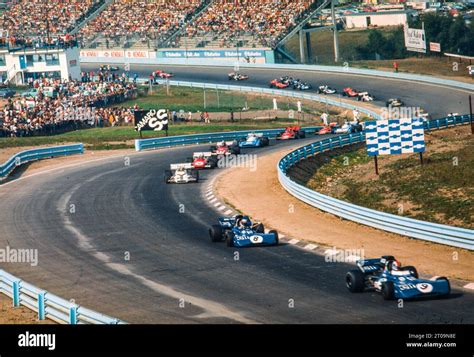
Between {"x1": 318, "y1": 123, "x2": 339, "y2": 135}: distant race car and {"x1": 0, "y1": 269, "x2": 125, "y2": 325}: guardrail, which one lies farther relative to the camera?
{"x1": 318, "y1": 123, "x2": 339, "y2": 135}: distant race car

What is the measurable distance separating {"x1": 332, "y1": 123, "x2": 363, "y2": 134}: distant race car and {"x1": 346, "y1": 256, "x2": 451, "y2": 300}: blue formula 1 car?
129ft

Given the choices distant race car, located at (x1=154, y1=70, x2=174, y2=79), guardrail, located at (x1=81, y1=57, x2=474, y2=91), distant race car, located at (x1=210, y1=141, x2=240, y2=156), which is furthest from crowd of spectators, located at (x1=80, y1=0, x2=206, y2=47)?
distant race car, located at (x1=210, y1=141, x2=240, y2=156)

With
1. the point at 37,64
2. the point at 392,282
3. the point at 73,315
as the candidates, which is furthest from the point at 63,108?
the point at 73,315

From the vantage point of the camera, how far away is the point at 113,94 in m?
83.8

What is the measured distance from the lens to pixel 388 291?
23.1m

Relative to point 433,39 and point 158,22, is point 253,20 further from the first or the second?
point 433,39

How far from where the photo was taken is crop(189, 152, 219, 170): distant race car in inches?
2046

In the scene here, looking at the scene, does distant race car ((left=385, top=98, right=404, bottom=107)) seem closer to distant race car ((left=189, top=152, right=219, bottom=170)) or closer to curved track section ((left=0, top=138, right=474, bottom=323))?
distant race car ((left=189, top=152, right=219, bottom=170))

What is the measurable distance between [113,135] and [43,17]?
49.1 metres

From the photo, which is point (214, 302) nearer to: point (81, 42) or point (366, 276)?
point (366, 276)

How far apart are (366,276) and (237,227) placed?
7552mm

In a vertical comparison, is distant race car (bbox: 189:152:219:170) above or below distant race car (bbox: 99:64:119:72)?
below

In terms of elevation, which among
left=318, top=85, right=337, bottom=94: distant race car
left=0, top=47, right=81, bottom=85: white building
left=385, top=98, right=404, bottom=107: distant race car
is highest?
left=0, top=47, right=81, bottom=85: white building
